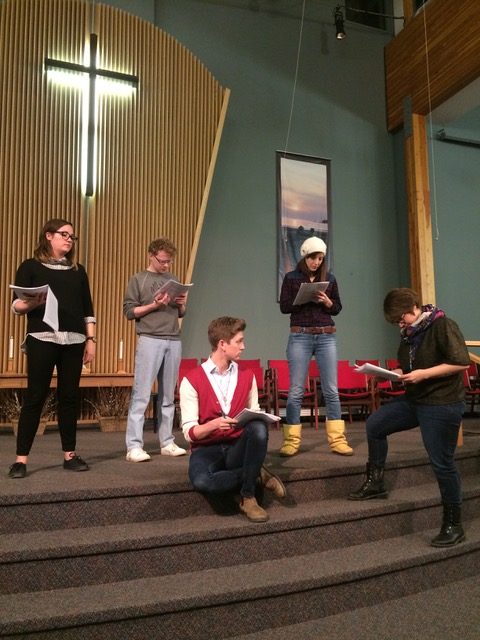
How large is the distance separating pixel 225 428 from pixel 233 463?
226mm

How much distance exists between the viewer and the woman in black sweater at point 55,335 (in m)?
3.02

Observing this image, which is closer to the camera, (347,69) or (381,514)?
(381,514)

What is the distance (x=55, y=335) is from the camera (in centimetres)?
310

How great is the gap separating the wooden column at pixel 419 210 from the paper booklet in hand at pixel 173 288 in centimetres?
502

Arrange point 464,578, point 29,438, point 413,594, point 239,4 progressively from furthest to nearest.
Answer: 1. point 239,4
2. point 29,438
3. point 464,578
4. point 413,594

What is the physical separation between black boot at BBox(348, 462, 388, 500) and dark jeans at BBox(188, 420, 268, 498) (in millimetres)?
717

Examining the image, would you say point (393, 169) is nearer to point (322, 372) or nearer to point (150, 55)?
point (150, 55)

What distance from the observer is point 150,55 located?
22.5ft

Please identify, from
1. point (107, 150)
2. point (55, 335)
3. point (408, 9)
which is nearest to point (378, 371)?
point (55, 335)

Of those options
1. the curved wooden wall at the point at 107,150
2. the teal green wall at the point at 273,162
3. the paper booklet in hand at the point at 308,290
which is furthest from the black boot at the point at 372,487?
the teal green wall at the point at 273,162

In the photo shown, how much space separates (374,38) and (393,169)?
7.03 feet

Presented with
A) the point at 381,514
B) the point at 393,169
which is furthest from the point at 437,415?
the point at 393,169

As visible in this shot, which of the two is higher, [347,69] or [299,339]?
[347,69]

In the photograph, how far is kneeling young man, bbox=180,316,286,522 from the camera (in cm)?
258
